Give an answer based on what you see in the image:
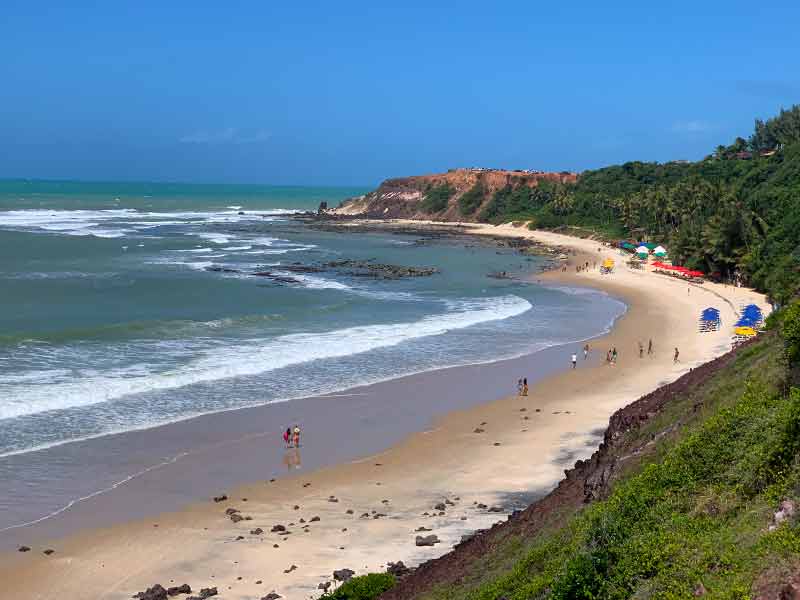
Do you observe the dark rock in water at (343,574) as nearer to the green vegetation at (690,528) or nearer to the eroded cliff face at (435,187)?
the green vegetation at (690,528)

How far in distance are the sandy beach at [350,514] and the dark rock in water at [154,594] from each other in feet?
0.95

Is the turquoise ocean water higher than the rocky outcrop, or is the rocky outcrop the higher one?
the rocky outcrop

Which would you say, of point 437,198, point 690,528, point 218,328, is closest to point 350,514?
point 690,528

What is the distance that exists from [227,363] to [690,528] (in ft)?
77.5

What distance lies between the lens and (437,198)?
467 ft

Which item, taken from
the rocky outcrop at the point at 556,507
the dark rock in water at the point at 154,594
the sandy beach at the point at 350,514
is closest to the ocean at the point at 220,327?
the sandy beach at the point at 350,514

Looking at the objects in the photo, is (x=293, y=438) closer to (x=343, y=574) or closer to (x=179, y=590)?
(x=343, y=574)

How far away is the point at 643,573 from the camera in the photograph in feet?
27.5

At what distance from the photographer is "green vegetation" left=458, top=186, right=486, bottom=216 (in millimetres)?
135625

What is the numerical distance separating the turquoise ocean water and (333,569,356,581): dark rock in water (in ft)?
33.5

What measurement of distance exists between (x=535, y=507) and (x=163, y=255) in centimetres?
6380

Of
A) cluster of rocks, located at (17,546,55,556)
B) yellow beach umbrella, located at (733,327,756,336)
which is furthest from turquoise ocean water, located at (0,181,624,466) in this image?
yellow beach umbrella, located at (733,327,756,336)

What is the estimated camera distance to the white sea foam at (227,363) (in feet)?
82.7

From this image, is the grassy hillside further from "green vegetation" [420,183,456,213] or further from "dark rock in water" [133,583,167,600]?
"green vegetation" [420,183,456,213]
